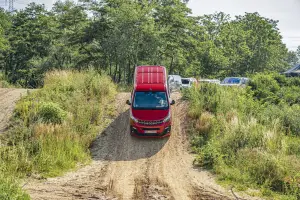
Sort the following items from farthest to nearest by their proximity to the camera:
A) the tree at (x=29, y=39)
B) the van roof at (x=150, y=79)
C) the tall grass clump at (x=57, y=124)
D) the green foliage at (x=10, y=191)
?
the tree at (x=29, y=39)
the van roof at (x=150, y=79)
the tall grass clump at (x=57, y=124)
the green foliage at (x=10, y=191)

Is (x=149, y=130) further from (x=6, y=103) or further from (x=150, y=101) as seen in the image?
(x=6, y=103)

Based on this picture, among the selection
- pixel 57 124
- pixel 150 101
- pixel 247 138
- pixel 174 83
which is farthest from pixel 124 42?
pixel 247 138

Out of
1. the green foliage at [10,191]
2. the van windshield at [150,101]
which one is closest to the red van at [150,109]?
the van windshield at [150,101]

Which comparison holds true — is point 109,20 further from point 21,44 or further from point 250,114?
point 250,114

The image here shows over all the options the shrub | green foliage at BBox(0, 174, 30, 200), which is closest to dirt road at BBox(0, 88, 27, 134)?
the shrub

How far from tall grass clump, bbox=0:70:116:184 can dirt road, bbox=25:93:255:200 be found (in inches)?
28.1

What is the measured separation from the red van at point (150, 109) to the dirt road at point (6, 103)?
233 inches

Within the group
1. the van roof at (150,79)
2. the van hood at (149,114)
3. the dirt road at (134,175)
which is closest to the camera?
the dirt road at (134,175)

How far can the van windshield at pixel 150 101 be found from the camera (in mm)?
13656

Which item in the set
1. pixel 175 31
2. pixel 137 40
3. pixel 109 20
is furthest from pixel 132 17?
pixel 175 31

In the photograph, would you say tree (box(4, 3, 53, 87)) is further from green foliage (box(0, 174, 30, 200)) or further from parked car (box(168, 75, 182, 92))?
green foliage (box(0, 174, 30, 200))

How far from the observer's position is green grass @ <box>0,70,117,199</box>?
1012cm

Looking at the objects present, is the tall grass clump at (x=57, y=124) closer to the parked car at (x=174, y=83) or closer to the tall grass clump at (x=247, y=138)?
the tall grass clump at (x=247, y=138)

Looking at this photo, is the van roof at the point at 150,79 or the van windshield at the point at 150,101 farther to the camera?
the van roof at the point at 150,79
